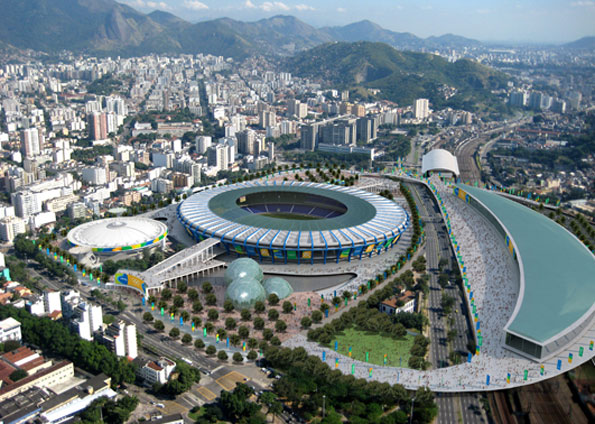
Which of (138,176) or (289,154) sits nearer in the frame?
(138,176)

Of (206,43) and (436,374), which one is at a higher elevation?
(206,43)

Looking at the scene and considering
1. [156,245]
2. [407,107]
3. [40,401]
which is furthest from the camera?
[407,107]

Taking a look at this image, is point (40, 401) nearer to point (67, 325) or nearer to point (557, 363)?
point (67, 325)

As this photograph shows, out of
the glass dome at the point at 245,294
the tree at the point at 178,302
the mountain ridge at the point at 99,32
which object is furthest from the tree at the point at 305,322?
the mountain ridge at the point at 99,32

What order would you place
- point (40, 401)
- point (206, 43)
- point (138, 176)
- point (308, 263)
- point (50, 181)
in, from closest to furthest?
point (40, 401) → point (308, 263) → point (50, 181) → point (138, 176) → point (206, 43)

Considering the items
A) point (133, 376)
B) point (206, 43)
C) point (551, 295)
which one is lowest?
point (133, 376)

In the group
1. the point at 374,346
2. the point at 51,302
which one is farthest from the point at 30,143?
the point at 374,346

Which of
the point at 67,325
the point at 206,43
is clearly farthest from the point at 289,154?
the point at 206,43
